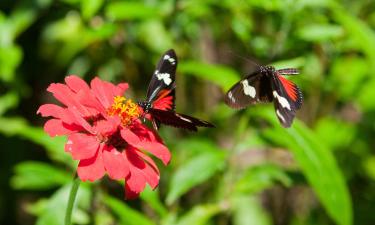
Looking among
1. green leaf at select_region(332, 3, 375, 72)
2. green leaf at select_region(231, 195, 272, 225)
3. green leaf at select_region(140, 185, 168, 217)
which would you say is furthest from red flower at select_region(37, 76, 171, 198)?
green leaf at select_region(231, 195, 272, 225)

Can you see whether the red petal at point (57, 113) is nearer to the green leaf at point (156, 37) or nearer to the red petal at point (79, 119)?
the red petal at point (79, 119)

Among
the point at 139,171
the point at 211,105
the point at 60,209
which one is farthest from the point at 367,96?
the point at 139,171

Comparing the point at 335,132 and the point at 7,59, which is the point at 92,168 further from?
the point at 335,132

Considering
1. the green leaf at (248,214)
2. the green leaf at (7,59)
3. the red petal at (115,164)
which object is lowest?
the red petal at (115,164)

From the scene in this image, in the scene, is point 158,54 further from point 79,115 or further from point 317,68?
point 79,115

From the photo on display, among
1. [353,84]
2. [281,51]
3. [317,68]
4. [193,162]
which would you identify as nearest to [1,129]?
[193,162]

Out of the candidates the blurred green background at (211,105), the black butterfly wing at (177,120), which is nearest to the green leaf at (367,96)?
the blurred green background at (211,105)
